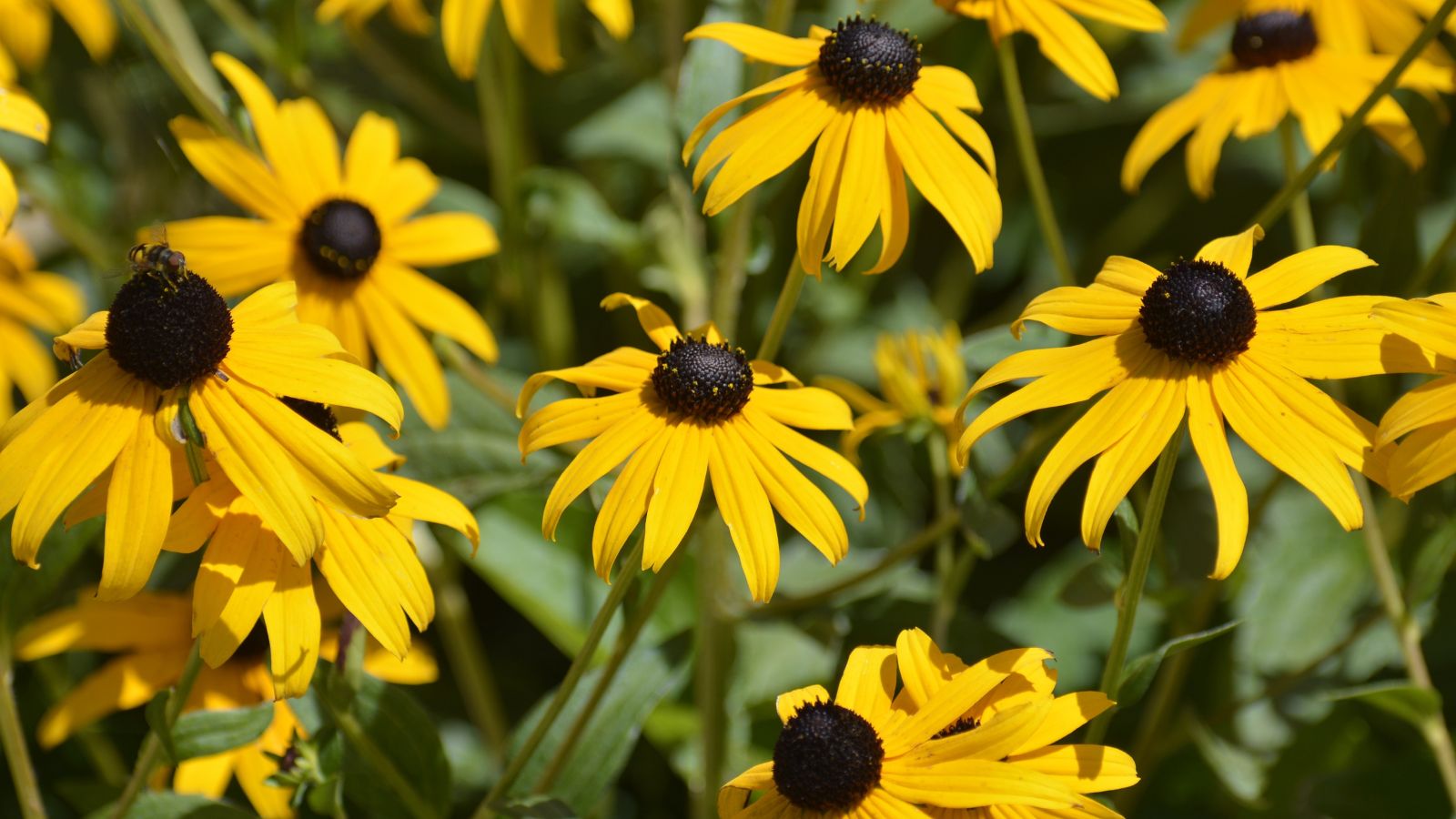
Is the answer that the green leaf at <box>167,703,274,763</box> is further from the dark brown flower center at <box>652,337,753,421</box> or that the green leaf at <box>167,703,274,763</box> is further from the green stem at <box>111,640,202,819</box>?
the dark brown flower center at <box>652,337,753,421</box>

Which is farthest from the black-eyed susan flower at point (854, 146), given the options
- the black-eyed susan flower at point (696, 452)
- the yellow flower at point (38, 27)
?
the yellow flower at point (38, 27)

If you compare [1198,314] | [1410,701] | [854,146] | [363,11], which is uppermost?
[363,11]

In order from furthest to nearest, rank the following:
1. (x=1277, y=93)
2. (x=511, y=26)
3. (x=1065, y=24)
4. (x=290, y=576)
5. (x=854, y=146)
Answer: (x=511, y=26) → (x=1277, y=93) → (x=1065, y=24) → (x=854, y=146) → (x=290, y=576)

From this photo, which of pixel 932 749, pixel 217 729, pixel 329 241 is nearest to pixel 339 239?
pixel 329 241

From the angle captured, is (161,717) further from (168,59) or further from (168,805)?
(168,59)

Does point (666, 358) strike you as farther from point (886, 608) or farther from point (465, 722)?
point (465, 722)

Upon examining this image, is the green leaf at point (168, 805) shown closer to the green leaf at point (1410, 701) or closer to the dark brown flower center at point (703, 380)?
the dark brown flower center at point (703, 380)
